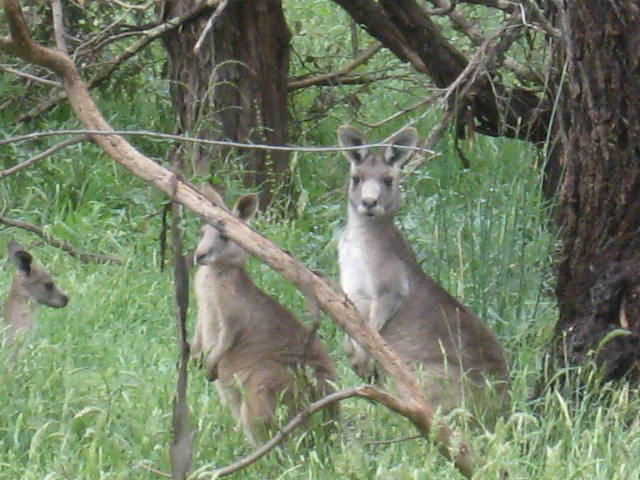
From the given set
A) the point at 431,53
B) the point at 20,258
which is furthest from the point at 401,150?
the point at 20,258

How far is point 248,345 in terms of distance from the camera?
19.0 feet

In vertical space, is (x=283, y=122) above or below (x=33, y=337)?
above

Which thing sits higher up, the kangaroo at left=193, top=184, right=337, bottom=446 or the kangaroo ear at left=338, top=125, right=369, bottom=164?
the kangaroo ear at left=338, top=125, right=369, bottom=164

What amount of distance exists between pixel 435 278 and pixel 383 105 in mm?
3993

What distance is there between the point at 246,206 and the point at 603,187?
182 centimetres

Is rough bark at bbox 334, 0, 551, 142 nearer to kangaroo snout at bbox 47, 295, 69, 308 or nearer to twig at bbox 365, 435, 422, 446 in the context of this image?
kangaroo snout at bbox 47, 295, 69, 308

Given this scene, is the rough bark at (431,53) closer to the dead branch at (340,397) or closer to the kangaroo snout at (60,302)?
the kangaroo snout at (60,302)

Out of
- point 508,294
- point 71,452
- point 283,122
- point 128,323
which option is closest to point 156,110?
point 283,122

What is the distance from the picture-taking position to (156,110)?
10180mm

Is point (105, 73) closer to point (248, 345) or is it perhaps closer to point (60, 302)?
point (60, 302)

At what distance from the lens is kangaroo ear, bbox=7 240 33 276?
6.87 metres

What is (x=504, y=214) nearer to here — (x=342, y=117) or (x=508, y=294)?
(x=508, y=294)

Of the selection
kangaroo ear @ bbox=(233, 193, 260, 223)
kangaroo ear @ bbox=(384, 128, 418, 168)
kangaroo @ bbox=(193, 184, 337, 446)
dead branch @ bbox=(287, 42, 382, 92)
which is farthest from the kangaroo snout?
dead branch @ bbox=(287, 42, 382, 92)

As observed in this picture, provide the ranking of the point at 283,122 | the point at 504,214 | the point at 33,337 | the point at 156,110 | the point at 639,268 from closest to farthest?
the point at 639,268
the point at 33,337
the point at 504,214
the point at 283,122
the point at 156,110
